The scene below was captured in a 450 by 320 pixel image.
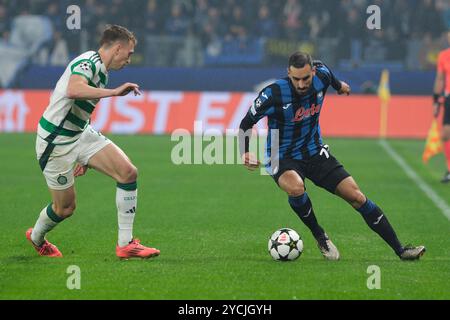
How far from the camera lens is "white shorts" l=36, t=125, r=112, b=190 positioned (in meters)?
7.98

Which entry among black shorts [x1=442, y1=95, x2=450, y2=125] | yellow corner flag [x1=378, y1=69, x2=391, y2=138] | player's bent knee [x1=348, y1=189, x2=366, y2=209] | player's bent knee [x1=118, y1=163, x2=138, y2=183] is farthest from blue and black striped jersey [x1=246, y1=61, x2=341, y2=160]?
Result: yellow corner flag [x1=378, y1=69, x2=391, y2=138]

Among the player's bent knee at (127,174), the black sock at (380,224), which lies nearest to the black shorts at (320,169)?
the black sock at (380,224)

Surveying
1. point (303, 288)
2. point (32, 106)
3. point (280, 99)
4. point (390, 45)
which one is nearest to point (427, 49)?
point (390, 45)

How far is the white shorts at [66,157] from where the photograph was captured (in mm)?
7980

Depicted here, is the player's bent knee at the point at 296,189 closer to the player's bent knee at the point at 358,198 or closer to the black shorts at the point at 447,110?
the player's bent knee at the point at 358,198

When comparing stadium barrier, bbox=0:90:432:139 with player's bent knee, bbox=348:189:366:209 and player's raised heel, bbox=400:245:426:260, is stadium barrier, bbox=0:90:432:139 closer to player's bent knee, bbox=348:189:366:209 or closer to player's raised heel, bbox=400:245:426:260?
player's bent knee, bbox=348:189:366:209

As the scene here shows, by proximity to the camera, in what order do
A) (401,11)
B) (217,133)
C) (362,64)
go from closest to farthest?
(217,133)
(362,64)
(401,11)

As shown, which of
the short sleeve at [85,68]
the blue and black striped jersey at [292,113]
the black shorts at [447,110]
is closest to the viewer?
the short sleeve at [85,68]

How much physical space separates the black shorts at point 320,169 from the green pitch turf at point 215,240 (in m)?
0.68

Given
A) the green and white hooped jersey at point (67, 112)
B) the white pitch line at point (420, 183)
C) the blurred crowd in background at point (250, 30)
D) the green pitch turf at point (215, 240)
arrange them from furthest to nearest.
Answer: the blurred crowd in background at point (250, 30) → the white pitch line at point (420, 183) → the green and white hooped jersey at point (67, 112) → the green pitch turf at point (215, 240)

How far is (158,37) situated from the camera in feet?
82.0

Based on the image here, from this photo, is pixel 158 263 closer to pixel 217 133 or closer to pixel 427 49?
pixel 217 133

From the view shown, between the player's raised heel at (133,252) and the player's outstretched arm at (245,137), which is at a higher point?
the player's outstretched arm at (245,137)
